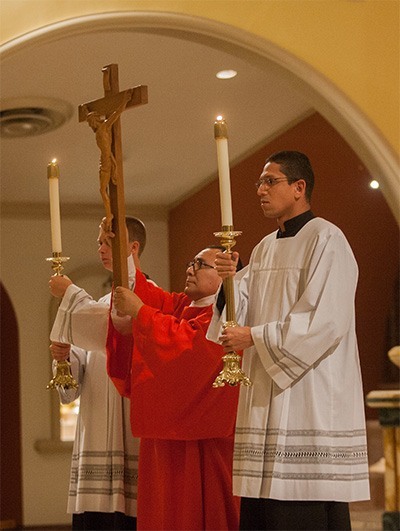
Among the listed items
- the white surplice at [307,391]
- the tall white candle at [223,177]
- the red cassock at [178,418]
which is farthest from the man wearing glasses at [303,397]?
the red cassock at [178,418]

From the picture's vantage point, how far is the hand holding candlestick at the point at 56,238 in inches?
160

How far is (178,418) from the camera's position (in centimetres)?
432

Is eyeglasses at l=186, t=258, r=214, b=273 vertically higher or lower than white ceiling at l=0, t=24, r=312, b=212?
lower

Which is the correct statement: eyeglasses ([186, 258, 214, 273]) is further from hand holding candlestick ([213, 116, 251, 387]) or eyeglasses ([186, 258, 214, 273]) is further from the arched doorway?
the arched doorway

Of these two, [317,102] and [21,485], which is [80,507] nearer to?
[317,102]

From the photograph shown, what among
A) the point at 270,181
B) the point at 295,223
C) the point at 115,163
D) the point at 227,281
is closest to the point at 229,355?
the point at 227,281

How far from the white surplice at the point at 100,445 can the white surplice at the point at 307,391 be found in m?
1.19

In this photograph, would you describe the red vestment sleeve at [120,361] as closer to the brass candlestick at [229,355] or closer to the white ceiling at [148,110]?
the brass candlestick at [229,355]

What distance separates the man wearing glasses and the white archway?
0.51 m

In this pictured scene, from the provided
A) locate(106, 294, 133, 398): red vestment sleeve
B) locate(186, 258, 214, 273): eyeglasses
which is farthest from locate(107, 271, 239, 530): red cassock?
locate(186, 258, 214, 273): eyeglasses

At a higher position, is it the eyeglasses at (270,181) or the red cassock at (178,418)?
the eyeglasses at (270,181)

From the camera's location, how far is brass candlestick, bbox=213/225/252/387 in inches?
137

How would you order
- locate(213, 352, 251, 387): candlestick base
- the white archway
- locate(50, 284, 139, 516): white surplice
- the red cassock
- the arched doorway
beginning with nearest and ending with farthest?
locate(213, 352, 251, 387): candlestick base < the white archway < the red cassock < locate(50, 284, 139, 516): white surplice < the arched doorway

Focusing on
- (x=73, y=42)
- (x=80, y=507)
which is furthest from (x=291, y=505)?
(x=73, y=42)
